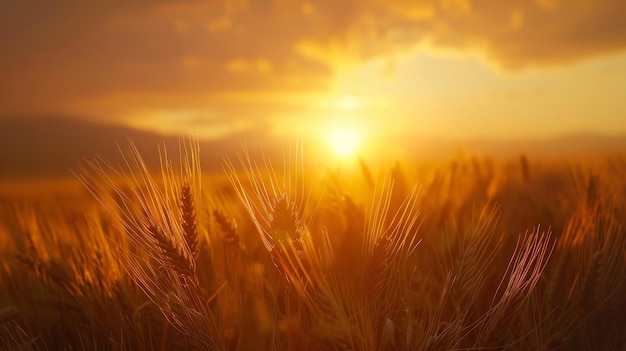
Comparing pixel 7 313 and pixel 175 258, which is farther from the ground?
pixel 175 258

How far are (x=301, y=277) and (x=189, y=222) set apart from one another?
0.20 metres

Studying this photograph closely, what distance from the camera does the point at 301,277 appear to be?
0.88 m

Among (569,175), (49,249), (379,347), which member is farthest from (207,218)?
(569,175)

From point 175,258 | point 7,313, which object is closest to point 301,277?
point 175,258

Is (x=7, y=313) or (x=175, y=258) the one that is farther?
(x=7, y=313)

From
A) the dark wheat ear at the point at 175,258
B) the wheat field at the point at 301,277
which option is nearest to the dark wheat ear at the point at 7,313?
the wheat field at the point at 301,277

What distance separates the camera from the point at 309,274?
2.90 ft

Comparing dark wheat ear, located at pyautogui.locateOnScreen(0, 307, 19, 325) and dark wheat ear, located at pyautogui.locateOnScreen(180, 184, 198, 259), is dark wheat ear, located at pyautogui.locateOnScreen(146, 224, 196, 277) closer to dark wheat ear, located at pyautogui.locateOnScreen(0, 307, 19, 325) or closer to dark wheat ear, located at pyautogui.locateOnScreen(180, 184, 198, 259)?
dark wheat ear, located at pyautogui.locateOnScreen(180, 184, 198, 259)

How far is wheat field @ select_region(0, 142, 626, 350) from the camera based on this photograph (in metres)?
0.84

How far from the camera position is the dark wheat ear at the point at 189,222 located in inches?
35.4

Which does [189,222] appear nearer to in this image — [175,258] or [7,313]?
[175,258]

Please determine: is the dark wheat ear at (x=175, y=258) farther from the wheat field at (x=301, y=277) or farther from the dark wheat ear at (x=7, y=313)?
the dark wheat ear at (x=7, y=313)

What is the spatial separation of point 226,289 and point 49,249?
0.67m

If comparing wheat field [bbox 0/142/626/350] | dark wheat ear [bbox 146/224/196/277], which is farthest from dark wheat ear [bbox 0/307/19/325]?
dark wheat ear [bbox 146/224/196/277]
